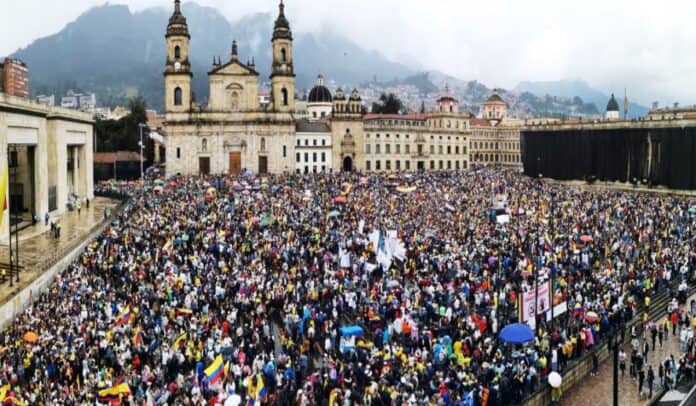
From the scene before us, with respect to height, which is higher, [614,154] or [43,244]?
[614,154]

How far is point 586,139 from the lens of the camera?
244 feet

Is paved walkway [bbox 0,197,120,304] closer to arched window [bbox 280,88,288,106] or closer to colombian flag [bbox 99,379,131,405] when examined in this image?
colombian flag [bbox 99,379,131,405]

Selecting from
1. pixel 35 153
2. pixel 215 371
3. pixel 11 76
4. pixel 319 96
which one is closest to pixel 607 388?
pixel 215 371

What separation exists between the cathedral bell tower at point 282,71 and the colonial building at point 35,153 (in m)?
27.6

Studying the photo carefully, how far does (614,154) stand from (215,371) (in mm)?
62797

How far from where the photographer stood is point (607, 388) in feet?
62.8

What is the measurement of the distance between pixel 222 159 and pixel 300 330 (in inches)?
2067

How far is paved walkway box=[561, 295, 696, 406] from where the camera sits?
18.2m

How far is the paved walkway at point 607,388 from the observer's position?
18.2m

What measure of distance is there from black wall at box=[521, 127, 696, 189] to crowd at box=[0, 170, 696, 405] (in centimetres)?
2781

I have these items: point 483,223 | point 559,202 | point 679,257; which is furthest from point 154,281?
point 559,202

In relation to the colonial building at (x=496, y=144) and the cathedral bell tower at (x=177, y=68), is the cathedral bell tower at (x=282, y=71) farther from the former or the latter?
the colonial building at (x=496, y=144)

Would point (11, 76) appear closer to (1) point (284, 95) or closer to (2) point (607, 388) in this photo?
(2) point (607, 388)

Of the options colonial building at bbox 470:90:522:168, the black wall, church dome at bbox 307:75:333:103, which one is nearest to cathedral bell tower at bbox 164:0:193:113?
church dome at bbox 307:75:333:103
